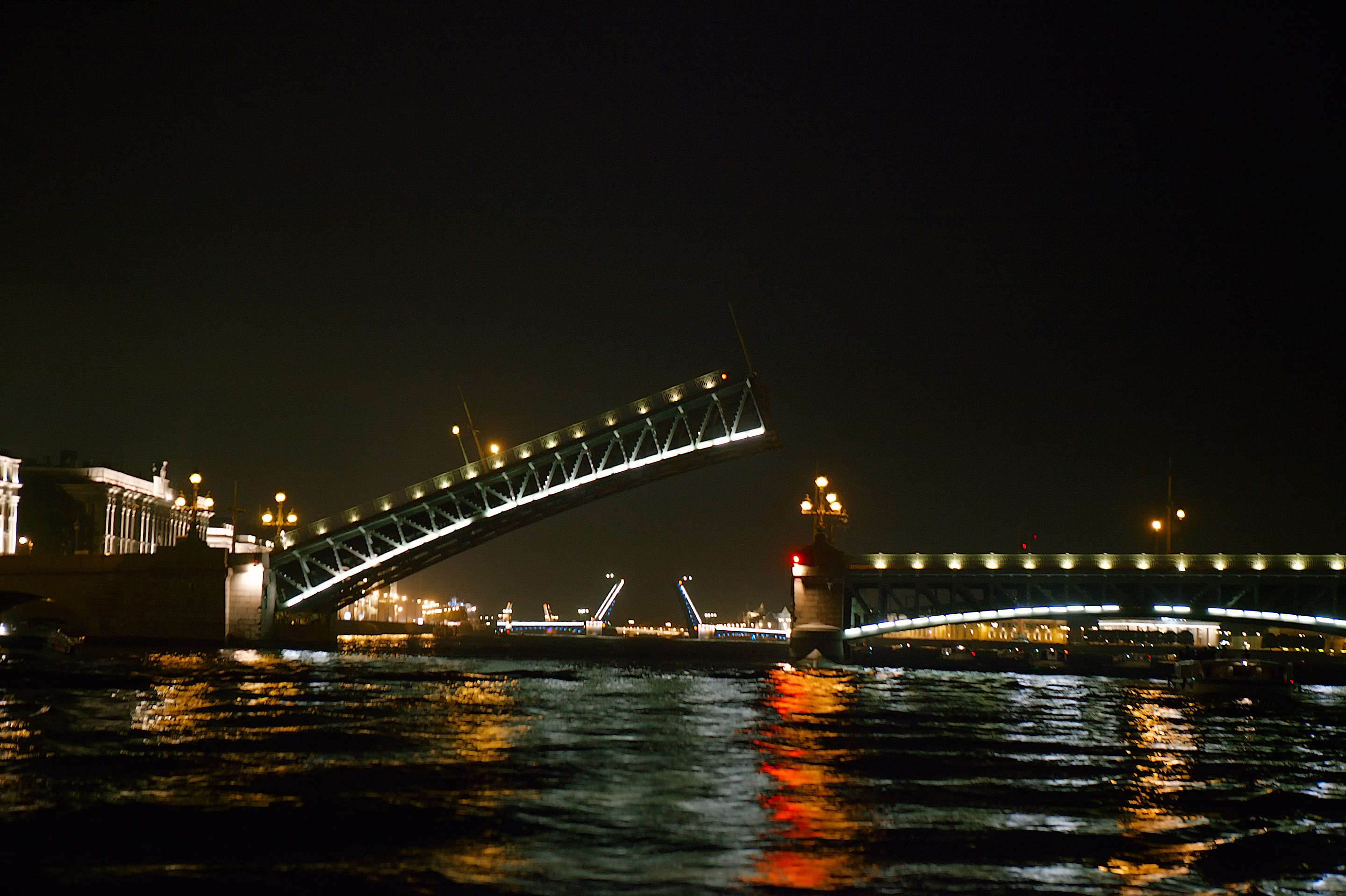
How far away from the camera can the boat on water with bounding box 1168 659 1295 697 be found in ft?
168

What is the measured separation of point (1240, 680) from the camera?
171ft

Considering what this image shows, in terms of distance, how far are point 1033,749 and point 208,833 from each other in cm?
1621

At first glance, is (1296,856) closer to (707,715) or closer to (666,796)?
(666,796)

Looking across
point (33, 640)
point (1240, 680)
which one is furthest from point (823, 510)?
point (33, 640)

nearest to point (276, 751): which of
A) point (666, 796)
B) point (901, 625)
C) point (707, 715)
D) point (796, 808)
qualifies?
point (666, 796)

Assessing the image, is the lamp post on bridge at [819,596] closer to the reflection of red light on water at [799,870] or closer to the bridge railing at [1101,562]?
the bridge railing at [1101,562]

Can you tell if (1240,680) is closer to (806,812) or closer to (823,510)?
(823,510)

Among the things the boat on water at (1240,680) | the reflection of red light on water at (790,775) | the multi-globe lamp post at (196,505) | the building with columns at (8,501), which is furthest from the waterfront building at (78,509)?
the reflection of red light on water at (790,775)

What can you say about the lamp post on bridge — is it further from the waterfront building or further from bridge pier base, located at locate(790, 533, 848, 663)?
the waterfront building

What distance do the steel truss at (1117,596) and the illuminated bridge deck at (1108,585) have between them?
0.06 metres

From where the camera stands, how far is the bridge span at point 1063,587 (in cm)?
6638

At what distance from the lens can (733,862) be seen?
12227mm

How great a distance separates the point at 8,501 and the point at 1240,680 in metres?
82.2

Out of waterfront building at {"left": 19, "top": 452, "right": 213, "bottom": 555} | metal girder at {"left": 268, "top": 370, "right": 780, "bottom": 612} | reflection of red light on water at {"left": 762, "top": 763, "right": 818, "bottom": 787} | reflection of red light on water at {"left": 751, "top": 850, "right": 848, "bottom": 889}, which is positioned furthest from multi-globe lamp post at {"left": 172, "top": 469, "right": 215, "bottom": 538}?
reflection of red light on water at {"left": 751, "top": 850, "right": 848, "bottom": 889}
